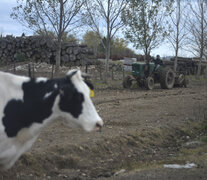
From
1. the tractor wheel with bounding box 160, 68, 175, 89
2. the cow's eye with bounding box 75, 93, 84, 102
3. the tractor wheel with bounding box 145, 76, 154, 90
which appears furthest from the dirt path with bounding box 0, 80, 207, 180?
the tractor wheel with bounding box 160, 68, 175, 89

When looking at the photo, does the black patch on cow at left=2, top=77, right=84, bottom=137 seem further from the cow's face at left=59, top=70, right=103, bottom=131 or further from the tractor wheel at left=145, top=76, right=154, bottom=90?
the tractor wheel at left=145, top=76, right=154, bottom=90

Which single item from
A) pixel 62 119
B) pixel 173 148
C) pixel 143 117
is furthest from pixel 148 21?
pixel 62 119

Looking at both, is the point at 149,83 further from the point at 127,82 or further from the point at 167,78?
the point at 167,78

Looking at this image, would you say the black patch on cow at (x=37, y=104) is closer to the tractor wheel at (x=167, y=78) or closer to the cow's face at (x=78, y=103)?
the cow's face at (x=78, y=103)

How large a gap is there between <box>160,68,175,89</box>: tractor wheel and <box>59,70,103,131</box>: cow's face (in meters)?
14.6

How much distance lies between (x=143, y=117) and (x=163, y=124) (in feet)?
2.88

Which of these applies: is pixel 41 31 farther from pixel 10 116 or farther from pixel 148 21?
pixel 10 116

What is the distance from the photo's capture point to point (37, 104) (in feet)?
11.1

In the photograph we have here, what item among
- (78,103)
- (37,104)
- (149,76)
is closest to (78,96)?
(78,103)

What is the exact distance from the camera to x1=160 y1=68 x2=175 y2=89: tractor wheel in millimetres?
17438

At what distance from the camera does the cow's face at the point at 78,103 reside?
327 centimetres

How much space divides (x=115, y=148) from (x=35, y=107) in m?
3.45

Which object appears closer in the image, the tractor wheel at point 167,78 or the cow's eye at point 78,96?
the cow's eye at point 78,96

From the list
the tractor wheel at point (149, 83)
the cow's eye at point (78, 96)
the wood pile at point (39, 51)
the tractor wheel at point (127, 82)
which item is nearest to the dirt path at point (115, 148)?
the cow's eye at point (78, 96)
